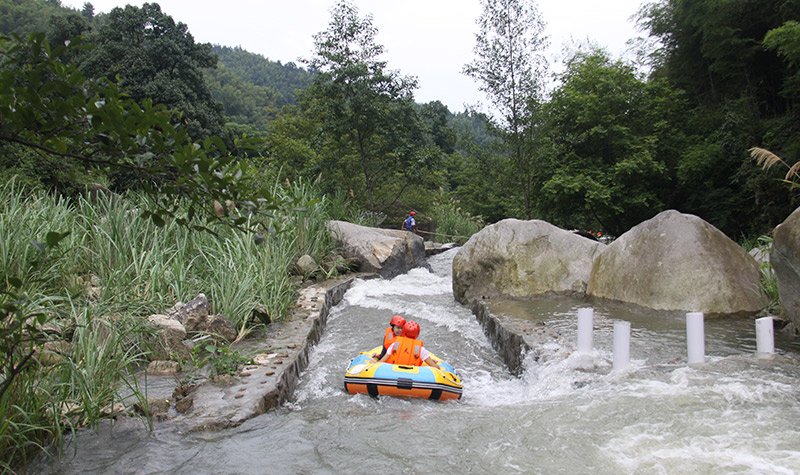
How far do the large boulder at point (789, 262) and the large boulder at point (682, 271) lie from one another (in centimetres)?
145

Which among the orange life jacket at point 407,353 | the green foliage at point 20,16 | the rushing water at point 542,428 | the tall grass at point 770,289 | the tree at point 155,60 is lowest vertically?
the rushing water at point 542,428

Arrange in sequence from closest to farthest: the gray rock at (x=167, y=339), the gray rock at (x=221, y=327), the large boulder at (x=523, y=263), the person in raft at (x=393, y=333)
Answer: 1. the gray rock at (x=167, y=339)
2. the person in raft at (x=393, y=333)
3. the gray rock at (x=221, y=327)
4. the large boulder at (x=523, y=263)

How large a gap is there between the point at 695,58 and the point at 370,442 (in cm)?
1938

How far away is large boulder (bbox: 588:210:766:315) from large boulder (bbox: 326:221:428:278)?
5.16 m

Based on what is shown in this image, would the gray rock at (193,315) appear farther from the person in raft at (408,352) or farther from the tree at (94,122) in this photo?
the tree at (94,122)

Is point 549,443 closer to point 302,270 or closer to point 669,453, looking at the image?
point 669,453

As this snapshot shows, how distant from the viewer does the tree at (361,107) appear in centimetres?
1589

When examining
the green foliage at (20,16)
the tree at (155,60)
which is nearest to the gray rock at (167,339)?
the tree at (155,60)

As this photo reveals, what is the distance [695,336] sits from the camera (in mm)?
4469

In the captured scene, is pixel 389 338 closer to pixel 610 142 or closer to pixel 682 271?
pixel 682 271

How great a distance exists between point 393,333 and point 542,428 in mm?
2207

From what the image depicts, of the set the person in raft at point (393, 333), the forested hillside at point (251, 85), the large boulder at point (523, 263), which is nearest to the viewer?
the person in raft at point (393, 333)

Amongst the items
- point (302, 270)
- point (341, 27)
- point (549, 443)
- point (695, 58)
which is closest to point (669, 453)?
point (549, 443)

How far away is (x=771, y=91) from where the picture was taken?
50.0 feet
